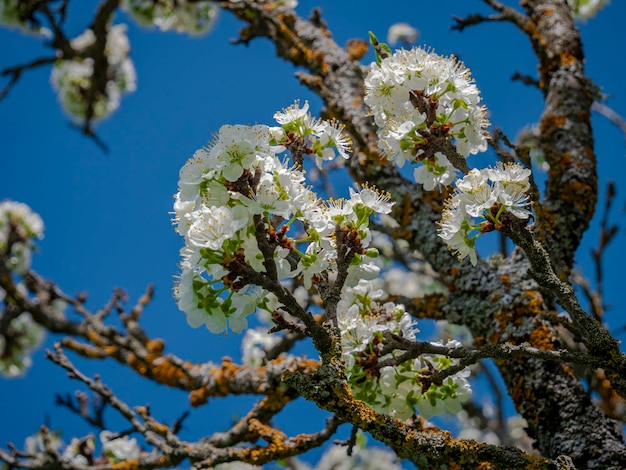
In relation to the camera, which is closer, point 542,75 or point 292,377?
point 292,377

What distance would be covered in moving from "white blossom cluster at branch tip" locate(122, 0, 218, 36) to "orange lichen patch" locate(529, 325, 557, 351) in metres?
7.03

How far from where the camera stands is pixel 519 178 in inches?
78.8

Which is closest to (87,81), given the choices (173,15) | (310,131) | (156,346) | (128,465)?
(173,15)

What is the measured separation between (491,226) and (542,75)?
2742 mm

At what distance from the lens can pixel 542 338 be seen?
8.89ft

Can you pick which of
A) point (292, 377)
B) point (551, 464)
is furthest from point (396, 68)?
point (551, 464)

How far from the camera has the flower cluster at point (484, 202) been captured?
1.95 m

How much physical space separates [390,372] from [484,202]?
0.80m

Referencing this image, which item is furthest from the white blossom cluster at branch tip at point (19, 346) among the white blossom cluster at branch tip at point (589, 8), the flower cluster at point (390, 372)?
the white blossom cluster at branch tip at point (589, 8)

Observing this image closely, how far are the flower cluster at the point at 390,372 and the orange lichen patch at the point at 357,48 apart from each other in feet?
9.35

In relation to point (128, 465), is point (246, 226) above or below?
above

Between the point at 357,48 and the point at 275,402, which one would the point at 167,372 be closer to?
the point at 275,402

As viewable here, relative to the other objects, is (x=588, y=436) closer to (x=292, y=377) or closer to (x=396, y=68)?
(x=292, y=377)

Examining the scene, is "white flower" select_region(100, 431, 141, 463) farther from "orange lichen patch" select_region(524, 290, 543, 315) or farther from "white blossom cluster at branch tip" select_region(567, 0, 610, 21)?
"white blossom cluster at branch tip" select_region(567, 0, 610, 21)
